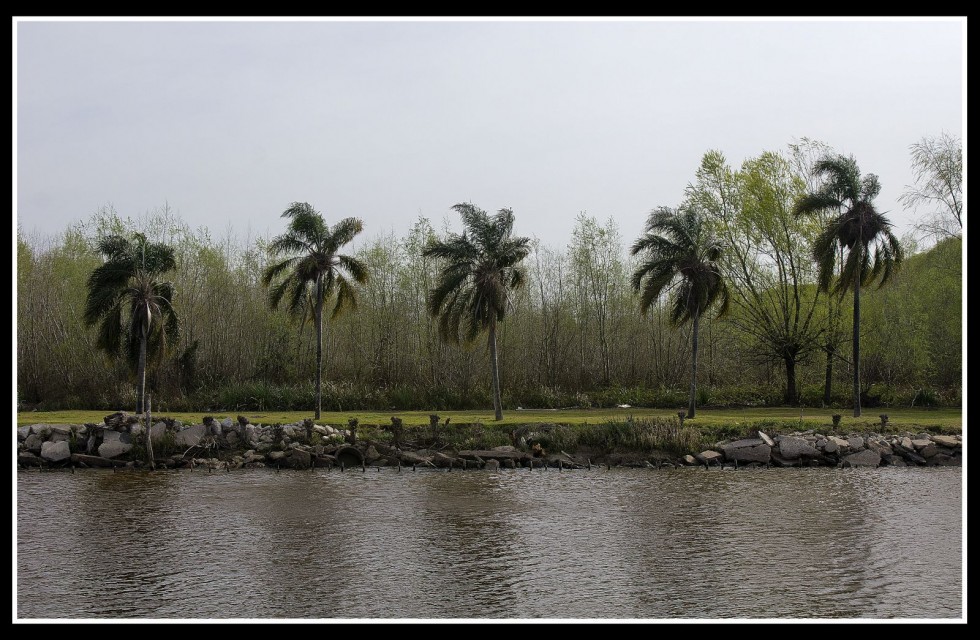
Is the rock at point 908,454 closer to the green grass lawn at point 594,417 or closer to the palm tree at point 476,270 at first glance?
the green grass lawn at point 594,417

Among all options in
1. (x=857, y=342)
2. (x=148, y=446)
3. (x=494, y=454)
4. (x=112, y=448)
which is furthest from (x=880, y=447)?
(x=112, y=448)

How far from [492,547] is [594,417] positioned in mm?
16670

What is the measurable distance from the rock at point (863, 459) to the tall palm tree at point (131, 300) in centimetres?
2340

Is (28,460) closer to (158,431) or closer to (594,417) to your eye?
(158,431)

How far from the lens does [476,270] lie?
31922mm

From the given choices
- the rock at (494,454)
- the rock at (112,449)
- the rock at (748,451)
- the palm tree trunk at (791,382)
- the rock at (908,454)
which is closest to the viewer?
the rock at (908,454)

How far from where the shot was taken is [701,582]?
13023 millimetres

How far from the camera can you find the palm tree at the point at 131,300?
3212cm

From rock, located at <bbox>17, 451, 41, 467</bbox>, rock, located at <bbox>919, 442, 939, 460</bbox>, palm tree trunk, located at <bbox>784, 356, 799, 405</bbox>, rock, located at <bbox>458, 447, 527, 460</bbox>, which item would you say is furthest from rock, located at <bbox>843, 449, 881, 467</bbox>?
rock, located at <bbox>17, 451, 41, 467</bbox>

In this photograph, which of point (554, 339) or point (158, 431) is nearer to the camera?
point (158, 431)

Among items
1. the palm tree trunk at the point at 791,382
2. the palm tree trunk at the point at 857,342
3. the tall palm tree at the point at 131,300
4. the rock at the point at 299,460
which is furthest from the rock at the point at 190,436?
the palm tree trunk at the point at 791,382

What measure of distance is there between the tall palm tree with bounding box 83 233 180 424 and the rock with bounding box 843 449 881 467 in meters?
23.4

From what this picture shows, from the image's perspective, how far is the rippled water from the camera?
12.0 m
